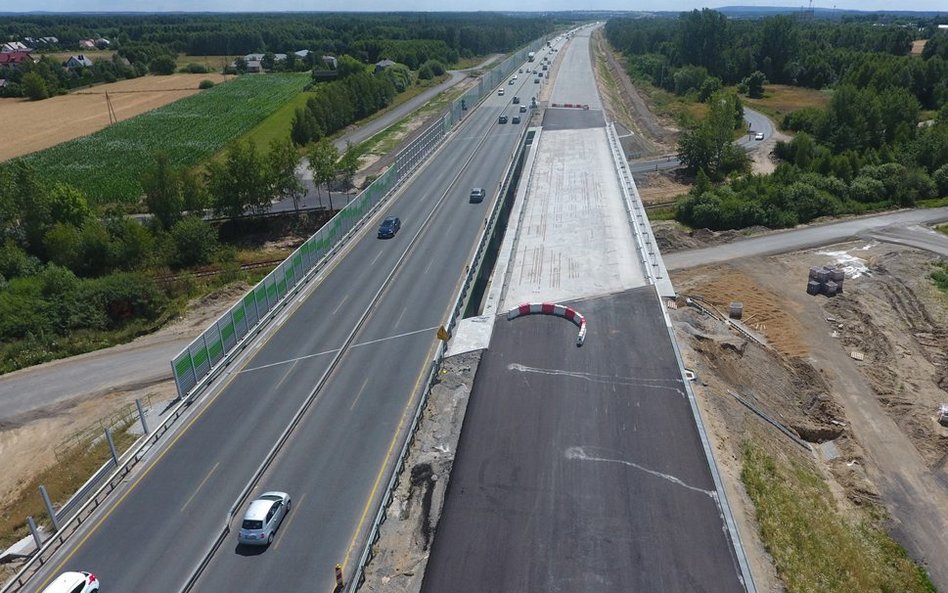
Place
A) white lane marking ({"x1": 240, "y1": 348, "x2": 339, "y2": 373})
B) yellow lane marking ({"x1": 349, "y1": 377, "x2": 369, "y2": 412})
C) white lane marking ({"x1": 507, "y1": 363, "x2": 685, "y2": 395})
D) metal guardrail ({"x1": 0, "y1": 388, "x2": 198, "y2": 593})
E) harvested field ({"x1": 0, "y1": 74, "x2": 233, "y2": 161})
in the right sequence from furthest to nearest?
harvested field ({"x1": 0, "y1": 74, "x2": 233, "y2": 161}) < white lane marking ({"x1": 240, "y1": 348, "x2": 339, "y2": 373}) < yellow lane marking ({"x1": 349, "y1": 377, "x2": 369, "y2": 412}) < white lane marking ({"x1": 507, "y1": 363, "x2": 685, "y2": 395}) < metal guardrail ({"x1": 0, "y1": 388, "x2": 198, "y2": 593})

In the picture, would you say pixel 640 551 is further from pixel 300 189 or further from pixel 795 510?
pixel 300 189

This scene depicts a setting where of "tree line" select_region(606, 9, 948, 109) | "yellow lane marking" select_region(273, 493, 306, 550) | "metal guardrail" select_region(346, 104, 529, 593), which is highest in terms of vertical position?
"tree line" select_region(606, 9, 948, 109)

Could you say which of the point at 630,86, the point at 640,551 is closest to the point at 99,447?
the point at 640,551

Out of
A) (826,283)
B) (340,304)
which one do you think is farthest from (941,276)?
(340,304)

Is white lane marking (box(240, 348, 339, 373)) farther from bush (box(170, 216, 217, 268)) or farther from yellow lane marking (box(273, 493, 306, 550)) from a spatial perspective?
bush (box(170, 216, 217, 268))

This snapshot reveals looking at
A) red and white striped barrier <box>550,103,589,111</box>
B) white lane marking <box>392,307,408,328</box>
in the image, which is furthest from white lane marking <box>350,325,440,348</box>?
red and white striped barrier <box>550,103,589,111</box>

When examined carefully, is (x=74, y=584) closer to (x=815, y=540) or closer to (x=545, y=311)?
(x=545, y=311)
